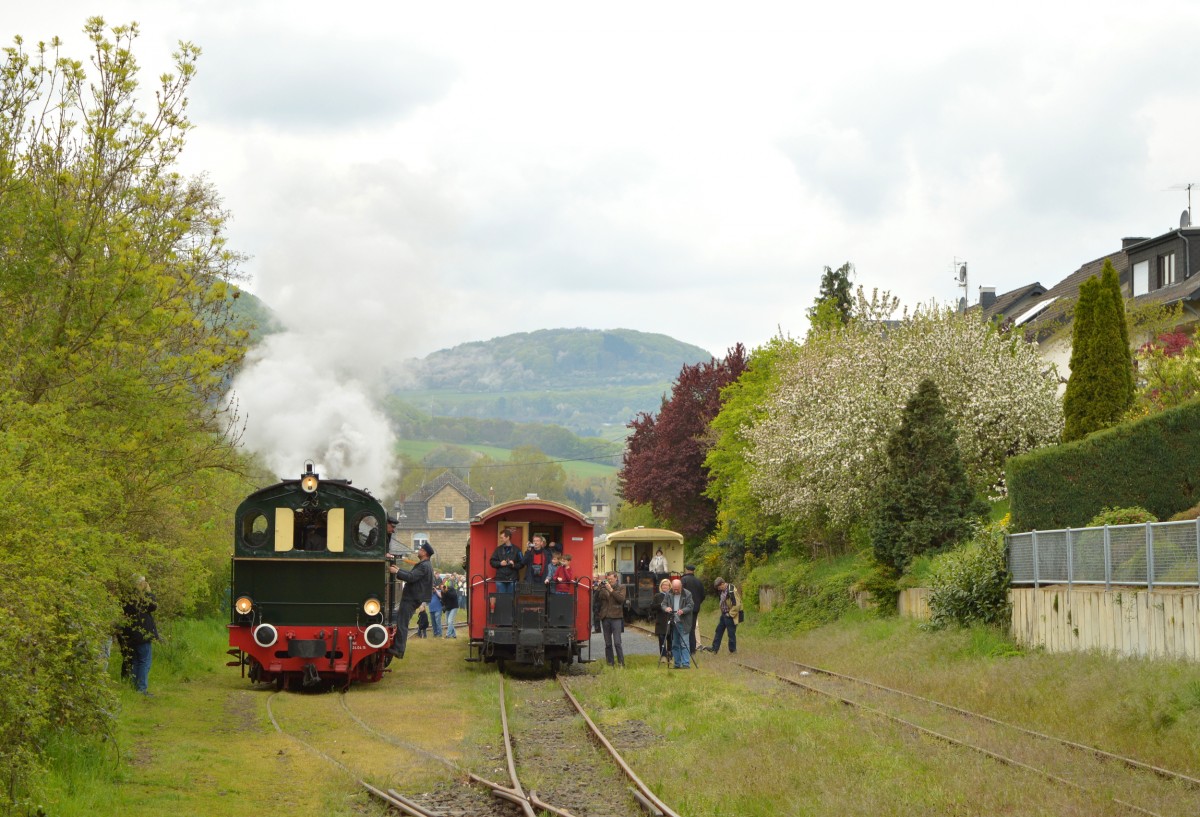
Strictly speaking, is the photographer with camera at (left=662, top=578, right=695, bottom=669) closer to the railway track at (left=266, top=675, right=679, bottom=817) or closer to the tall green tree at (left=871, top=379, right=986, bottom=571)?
the railway track at (left=266, top=675, right=679, bottom=817)

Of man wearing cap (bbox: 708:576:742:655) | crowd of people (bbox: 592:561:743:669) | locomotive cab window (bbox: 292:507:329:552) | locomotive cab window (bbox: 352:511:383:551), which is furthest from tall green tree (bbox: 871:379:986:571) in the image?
locomotive cab window (bbox: 292:507:329:552)

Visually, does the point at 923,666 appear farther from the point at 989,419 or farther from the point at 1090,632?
the point at 989,419

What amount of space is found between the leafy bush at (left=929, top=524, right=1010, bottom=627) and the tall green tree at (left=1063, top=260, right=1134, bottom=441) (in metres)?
5.77

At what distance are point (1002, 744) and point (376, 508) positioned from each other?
10.6 m

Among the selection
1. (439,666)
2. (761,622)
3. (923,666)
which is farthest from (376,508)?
(761,622)

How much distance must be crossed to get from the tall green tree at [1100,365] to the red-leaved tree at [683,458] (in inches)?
958

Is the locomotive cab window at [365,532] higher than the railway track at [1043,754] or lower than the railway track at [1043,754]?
higher

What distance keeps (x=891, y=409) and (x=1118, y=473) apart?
9.15m

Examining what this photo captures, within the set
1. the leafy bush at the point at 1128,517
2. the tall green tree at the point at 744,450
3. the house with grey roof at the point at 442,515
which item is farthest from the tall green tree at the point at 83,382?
the house with grey roof at the point at 442,515

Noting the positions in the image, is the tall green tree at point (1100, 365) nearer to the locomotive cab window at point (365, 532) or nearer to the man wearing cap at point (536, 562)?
the man wearing cap at point (536, 562)

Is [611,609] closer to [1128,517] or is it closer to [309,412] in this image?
[1128,517]

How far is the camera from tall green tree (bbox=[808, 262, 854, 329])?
201ft

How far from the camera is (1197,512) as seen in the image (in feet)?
68.3

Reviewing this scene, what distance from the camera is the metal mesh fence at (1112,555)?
51.8ft
